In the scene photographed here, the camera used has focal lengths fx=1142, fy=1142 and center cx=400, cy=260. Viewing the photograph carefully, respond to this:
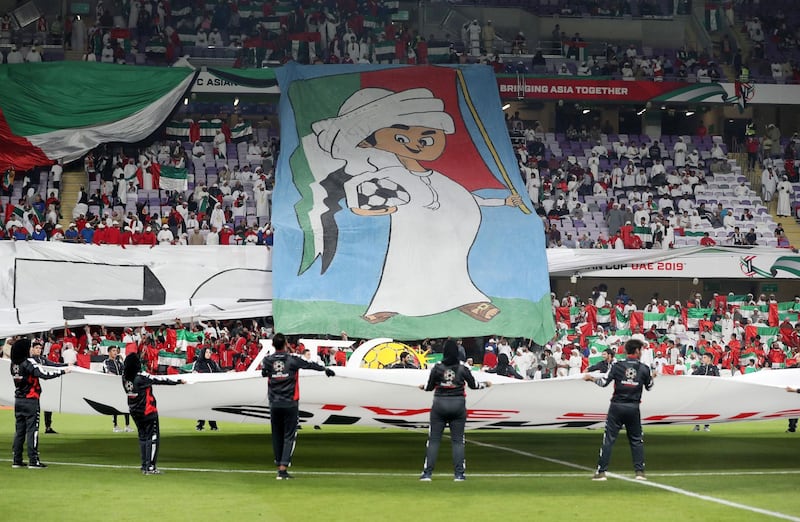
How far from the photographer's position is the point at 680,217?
40.6 meters

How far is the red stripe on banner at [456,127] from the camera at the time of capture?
36781 millimetres

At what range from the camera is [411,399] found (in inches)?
614

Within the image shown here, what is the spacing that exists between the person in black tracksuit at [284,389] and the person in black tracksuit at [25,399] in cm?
302

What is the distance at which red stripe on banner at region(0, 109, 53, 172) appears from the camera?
3622 centimetres

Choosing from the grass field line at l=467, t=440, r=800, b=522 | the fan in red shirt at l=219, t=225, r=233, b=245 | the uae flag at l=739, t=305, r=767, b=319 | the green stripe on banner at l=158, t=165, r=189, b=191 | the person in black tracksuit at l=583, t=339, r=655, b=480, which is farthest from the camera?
the green stripe on banner at l=158, t=165, r=189, b=191

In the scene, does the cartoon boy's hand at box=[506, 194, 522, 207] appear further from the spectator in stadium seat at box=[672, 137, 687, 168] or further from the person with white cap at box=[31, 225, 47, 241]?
the person with white cap at box=[31, 225, 47, 241]

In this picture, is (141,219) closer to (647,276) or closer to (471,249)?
(471,249)

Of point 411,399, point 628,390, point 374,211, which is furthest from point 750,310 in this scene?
point 628,390

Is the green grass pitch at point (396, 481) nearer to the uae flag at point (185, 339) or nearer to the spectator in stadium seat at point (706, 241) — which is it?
the uae flag at point (185, 339)

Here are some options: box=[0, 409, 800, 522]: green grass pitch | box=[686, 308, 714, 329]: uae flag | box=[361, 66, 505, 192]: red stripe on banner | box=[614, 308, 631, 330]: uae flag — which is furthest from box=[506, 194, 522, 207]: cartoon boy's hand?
box=[0, 409, 800, 522]: green grass pitch

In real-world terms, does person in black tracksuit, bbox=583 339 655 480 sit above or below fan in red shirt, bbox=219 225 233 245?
below

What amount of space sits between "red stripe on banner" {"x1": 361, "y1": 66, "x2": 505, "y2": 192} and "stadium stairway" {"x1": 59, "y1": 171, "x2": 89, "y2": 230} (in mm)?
10522

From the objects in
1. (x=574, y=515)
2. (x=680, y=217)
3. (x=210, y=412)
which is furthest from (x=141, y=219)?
(x=574, y=515)

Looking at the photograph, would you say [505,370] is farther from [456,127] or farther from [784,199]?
[784,199]
